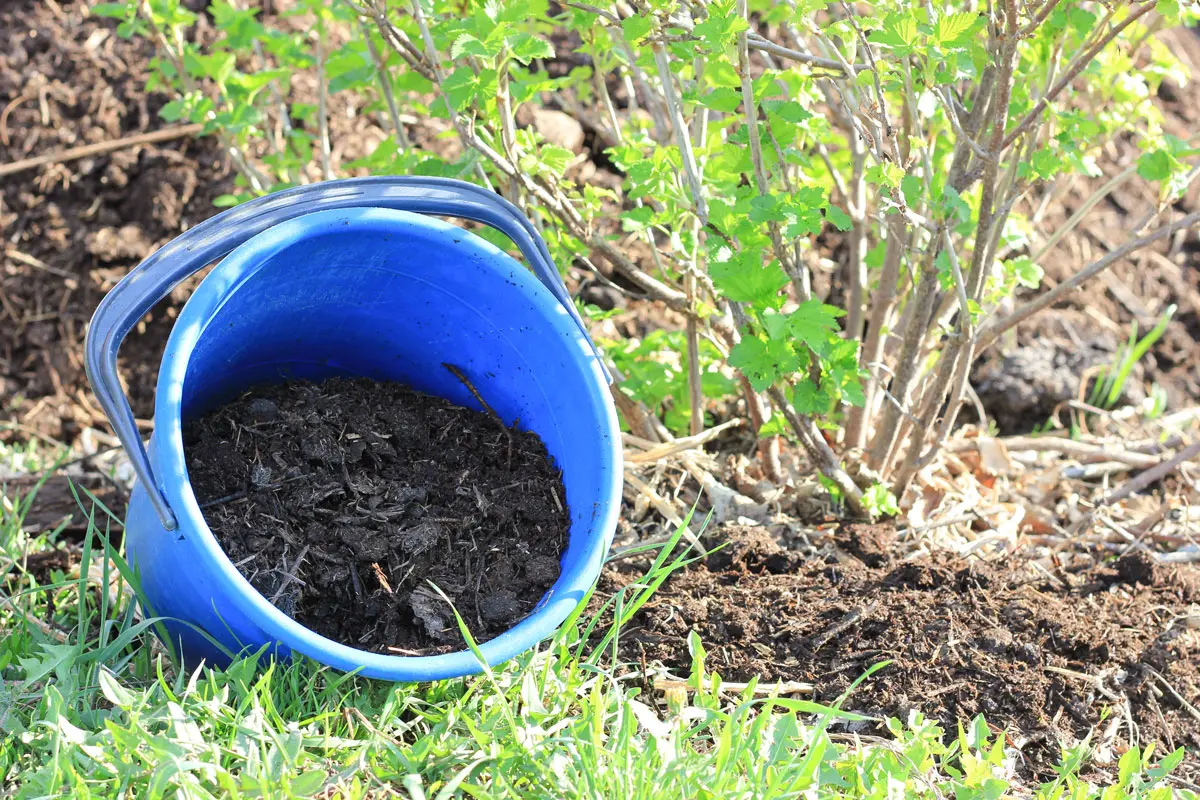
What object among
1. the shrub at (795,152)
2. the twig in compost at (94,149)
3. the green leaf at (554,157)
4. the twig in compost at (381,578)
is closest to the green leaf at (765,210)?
the shrub at (795,152)

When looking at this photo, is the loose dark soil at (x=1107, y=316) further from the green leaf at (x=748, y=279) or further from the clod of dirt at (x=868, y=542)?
the green leaf at (x=748, y=279)

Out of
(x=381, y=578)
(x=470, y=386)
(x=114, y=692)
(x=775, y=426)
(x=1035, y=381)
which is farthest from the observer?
(x=1035, y=381)

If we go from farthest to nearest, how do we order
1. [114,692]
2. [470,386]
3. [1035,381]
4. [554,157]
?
1. [1035,381]
2. [470,386]
3. [554,157]
4. [114,692]

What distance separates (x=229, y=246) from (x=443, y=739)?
0.75 metres

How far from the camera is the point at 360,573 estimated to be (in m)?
1.69

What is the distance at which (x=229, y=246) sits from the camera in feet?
5.04

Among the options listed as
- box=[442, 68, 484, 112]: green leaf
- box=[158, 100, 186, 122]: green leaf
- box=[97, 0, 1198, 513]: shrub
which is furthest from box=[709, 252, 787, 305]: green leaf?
box=[158, 100, 186, 122]: green leaf

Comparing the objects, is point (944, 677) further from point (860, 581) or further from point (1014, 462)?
point (1014, 462)

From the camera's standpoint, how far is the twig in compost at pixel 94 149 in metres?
3.02

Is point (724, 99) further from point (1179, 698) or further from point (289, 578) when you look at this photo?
point (1179, 698)

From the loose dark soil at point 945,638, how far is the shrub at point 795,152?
0.23 meters

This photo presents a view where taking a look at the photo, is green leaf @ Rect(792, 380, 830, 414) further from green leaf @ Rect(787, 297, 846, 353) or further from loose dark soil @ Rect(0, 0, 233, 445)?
loose dark soil @ Rect(0, 0, 233, 445)

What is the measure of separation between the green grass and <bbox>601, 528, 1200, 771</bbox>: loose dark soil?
64 mm

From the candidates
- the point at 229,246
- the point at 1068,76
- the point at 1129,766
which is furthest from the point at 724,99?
the point at 1129,766
